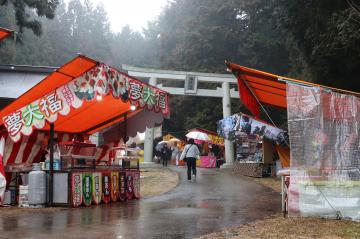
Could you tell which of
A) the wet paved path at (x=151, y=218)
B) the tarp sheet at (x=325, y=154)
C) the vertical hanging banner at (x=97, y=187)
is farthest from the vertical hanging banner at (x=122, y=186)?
the tarp sheet at (x=325, y=154)

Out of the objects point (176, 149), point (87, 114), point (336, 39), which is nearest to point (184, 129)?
point (176, 149)

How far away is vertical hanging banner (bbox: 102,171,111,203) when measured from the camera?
1142 centimetres

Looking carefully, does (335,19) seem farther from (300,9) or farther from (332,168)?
(332,168)

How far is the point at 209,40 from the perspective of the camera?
42.1m

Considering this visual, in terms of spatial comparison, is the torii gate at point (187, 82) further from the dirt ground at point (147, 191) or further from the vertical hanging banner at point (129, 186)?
the vertical hanging banner at point (129, 186)

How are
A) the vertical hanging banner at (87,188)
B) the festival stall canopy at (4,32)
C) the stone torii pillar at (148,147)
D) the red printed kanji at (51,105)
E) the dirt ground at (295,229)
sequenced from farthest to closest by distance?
the stone torii pillar at (148,147), the vertical hanging banner at (87,188), the red printed kanji at (51,105), the festival stall canopy at (4,32), the dirt ground at (295,229)

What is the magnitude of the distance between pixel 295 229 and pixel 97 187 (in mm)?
5494

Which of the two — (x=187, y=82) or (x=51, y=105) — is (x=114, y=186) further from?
(x=187, y=82)

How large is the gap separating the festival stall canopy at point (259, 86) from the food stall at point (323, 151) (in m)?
0.23

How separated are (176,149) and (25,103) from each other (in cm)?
2633

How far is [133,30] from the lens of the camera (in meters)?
83.9

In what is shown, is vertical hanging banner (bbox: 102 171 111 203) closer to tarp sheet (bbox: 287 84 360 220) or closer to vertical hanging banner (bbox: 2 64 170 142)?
vertical hanging banner (bbox: 2 64 170 142)

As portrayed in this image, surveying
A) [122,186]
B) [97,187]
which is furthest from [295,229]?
[122,186]

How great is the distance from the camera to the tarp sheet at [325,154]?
8188 millimetres
